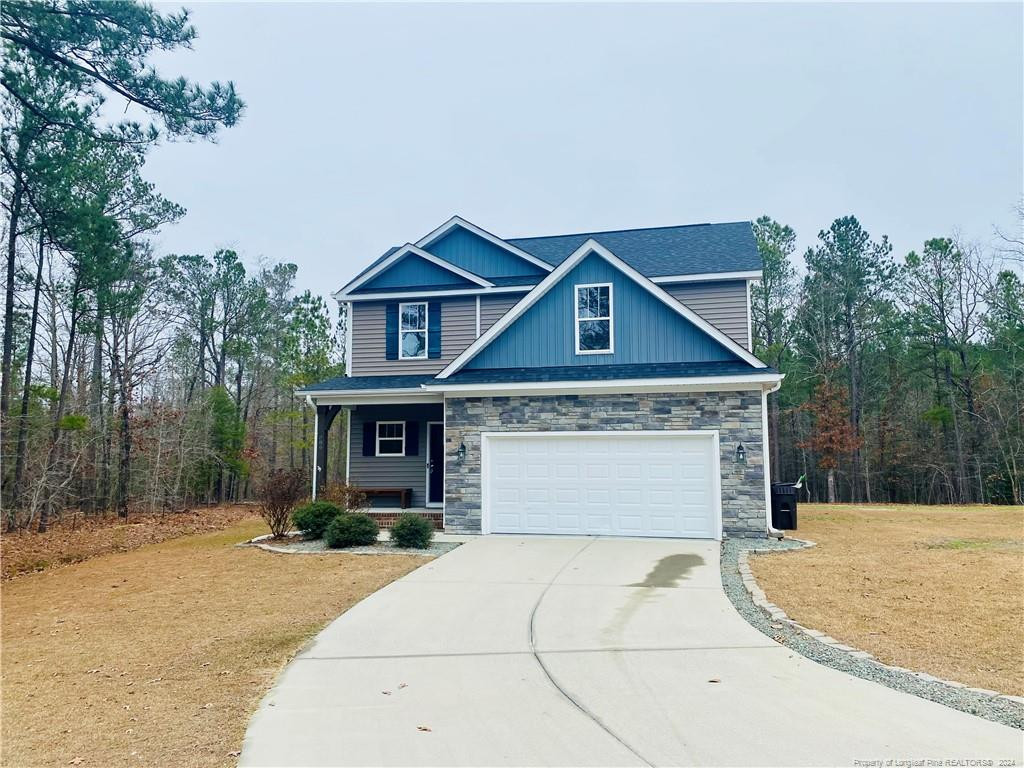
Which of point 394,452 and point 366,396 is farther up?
point 366,396

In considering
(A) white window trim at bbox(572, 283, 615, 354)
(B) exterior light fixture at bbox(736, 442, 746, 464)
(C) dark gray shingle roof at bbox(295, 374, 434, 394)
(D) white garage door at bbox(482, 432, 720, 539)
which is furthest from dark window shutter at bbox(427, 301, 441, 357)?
(B) exterior light fixture at bbox(736, 442, 746, 464)

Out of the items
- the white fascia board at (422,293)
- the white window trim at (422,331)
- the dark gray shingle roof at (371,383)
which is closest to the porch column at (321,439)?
the dark gray shingle roof at (371,383)

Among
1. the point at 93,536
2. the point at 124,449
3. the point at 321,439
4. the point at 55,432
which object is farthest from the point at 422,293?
the point at 124,449

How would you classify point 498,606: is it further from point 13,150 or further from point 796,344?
point 796,344

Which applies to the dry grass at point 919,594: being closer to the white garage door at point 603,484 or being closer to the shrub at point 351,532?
the white garage door at point 603,484

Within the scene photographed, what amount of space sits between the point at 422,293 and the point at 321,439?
457 centimetres

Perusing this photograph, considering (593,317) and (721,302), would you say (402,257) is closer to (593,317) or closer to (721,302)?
(593,317)

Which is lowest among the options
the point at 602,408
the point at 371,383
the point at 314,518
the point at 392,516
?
the point at 392,516

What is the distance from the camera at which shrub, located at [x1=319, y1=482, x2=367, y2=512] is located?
46.8 feet

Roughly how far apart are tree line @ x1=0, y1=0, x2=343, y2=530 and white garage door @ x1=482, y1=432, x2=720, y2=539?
8154 millimetres

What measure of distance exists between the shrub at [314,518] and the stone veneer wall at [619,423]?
230cm

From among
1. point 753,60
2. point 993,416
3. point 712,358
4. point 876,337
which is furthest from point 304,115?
point 993,416

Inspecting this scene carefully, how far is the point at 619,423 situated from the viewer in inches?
492

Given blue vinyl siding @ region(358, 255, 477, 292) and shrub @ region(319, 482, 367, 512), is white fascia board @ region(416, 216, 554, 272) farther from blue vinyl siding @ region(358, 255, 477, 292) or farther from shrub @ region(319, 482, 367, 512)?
shrub @ region(319, 482, 367, 512)
